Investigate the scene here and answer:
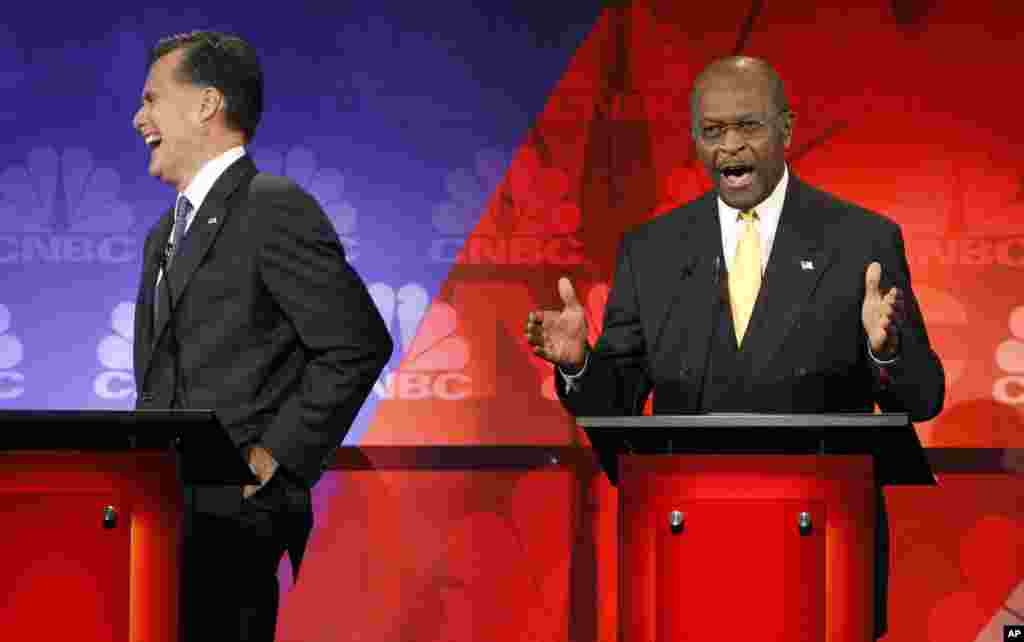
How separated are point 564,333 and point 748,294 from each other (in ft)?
1.86

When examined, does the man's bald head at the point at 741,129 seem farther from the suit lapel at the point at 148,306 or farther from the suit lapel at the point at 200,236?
the suit lapel at the point at 148,306

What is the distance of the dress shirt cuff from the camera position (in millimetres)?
3264

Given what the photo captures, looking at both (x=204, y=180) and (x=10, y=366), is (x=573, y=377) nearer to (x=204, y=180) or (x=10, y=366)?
(x=204, y=180)

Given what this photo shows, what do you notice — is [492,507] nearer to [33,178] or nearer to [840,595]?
[33,178]

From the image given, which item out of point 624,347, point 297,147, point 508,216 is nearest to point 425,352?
point 508,216

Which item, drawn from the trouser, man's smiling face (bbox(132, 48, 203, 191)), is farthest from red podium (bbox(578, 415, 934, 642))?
man's smiling face (bbox(132, 48, 203, 191))

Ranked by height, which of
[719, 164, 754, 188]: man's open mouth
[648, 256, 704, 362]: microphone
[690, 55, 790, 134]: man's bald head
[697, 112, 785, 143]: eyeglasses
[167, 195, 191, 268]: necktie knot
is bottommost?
[648, 256, 704, 362]: microphone

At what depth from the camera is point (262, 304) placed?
3307mm

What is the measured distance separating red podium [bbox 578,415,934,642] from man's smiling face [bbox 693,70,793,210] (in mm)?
982

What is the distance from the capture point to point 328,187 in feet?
15.9

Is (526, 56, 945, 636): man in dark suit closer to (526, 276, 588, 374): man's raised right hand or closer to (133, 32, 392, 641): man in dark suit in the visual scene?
(526, 276, 588, 374): man's raised right hand

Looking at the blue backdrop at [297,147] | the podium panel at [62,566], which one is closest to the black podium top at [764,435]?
the podium panel at [62,566]

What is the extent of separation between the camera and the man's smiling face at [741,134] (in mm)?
3666

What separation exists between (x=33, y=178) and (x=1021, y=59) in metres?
2.87
